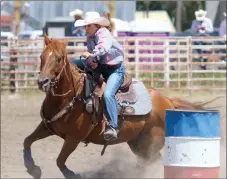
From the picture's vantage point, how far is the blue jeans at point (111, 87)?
798cm

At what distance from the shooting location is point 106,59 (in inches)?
315

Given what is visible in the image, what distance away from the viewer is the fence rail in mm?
17250

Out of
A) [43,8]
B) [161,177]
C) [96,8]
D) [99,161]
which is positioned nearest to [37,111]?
[99,161]

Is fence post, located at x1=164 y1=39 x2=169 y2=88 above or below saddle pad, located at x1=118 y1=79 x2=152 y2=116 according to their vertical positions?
below

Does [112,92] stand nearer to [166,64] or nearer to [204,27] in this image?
→ [166,64]

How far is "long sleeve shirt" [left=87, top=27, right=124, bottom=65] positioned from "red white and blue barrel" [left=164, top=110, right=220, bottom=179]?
3.47ft

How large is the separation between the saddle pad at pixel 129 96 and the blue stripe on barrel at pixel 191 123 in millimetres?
1422

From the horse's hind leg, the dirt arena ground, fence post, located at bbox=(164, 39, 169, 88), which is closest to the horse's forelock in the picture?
the horse's hind leg

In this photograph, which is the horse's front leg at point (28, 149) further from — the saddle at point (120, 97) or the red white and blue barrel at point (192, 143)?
the red white and blue barrel at point (192, 143)

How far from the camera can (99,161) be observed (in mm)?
9961

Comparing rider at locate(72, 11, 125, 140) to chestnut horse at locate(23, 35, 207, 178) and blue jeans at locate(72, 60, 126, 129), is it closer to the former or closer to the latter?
blue jeans at locate(72, 60, 126, 129)

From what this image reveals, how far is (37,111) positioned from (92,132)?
6.35 metres

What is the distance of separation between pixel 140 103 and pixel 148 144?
0.68 m

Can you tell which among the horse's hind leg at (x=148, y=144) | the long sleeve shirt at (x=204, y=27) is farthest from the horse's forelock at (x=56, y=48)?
the long sleeve shirt at (x=204, y=27)
